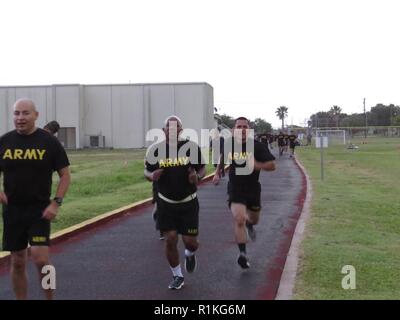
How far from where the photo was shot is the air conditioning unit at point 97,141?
6412 cm

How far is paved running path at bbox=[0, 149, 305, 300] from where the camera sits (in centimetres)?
621

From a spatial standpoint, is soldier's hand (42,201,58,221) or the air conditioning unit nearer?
soldier's hand (42,201,58,221)

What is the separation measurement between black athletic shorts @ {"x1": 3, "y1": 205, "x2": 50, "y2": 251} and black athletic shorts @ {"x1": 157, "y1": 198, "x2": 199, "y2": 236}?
4.74 feet

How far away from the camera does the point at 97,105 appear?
213 feet

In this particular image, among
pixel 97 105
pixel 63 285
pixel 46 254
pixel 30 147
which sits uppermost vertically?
pixel 97 105

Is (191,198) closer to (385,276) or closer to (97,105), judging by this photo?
(385,276)

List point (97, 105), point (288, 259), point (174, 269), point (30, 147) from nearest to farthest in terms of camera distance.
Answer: point (30, 147) < point (174, 269) < point (288, 259) < point (97, 105)

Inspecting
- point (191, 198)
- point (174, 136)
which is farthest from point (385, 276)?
point (174, 136)

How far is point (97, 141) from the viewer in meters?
64.3

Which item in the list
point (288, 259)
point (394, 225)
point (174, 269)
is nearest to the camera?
point (174, 269)

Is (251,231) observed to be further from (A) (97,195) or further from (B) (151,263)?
(A) (97,195)

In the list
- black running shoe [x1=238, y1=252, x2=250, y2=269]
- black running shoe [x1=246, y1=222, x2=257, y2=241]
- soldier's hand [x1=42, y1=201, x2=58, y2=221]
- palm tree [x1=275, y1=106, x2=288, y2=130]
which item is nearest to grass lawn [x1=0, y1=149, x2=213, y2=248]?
black running shoe [x1=246, y1=222, x2=257, y2=241]
